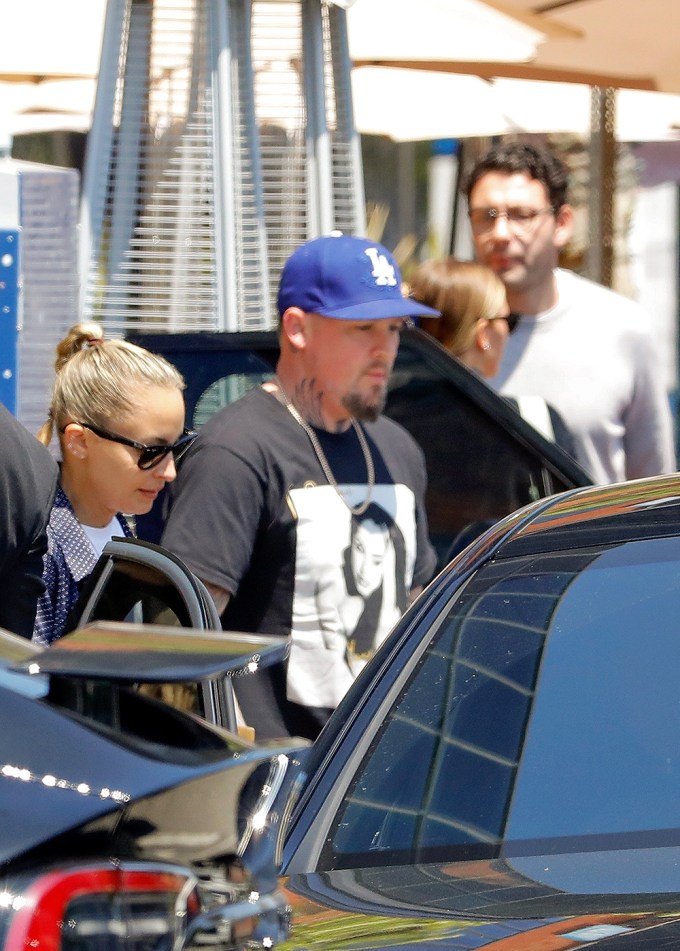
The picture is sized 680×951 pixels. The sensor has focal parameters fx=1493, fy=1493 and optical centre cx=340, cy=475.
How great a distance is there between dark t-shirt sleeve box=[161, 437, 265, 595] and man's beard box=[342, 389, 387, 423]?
1.01ft

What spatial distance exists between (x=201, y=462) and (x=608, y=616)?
1.17 metres

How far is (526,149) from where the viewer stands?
497 centimetres

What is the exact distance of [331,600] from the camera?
3137mm

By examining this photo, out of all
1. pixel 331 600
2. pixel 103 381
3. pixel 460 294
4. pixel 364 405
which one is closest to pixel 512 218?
pixel 460 294

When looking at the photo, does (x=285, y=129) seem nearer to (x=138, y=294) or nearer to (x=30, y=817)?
(x=138, y=294)

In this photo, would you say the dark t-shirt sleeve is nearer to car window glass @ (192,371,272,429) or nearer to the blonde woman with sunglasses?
the blonde woman with sunglasses

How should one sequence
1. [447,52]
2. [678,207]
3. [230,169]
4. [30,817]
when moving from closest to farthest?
[30,817] < [230,169] < [447,52] < [678,207]

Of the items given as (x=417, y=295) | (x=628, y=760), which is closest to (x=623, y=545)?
(x=628, y=760)

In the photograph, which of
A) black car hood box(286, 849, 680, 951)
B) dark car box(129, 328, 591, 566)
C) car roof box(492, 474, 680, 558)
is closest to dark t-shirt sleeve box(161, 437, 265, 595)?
dark car box(129, 328, 591, 566)

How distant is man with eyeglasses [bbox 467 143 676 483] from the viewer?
15.1ft

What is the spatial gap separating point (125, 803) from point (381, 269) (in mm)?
2431

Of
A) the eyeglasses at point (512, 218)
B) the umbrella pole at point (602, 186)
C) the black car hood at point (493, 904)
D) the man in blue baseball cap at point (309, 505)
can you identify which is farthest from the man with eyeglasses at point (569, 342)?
the umbrella pole at point (602, 186)

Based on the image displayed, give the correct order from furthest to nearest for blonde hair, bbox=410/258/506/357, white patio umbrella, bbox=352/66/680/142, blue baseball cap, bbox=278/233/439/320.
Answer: white patio umbrella, bbox=352/66/680/142 < blonde hair, bbox=410/258/506/357 < blue baseball cap, bbox=278/233/439/320

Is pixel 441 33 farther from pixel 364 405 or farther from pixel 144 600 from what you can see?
pixel 144 600
